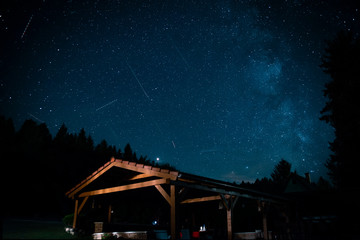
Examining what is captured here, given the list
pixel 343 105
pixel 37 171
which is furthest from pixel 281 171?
pixel 37 171

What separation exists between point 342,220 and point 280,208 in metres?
4.11

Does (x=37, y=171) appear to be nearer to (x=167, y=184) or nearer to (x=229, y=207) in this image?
(x=167, y=184)

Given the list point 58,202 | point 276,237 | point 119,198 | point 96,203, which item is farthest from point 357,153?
point 58,202

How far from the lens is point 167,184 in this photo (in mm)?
11594

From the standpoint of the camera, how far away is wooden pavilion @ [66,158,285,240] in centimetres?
941

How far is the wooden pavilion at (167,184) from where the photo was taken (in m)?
9.41

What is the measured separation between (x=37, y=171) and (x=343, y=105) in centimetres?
2944

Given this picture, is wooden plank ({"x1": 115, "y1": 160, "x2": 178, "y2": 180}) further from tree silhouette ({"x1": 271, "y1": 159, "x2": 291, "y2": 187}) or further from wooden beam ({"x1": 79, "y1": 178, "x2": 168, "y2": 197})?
tree silhouette ({"x1": 271, "y1": 159, "x2": 291, "y2": 187})

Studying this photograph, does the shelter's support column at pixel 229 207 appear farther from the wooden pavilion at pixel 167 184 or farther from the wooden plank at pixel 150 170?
the wooden plank at pixel 150 170

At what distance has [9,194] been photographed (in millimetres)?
22656

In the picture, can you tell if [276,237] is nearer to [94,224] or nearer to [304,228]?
Answer: [304,228]

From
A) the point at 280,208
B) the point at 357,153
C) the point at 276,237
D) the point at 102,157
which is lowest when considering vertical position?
the point at 276,237

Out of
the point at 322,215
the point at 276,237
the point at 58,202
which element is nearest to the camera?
the point at 276,237

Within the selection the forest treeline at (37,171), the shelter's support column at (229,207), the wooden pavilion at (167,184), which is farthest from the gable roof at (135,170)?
the forest treeline at (37,171)
